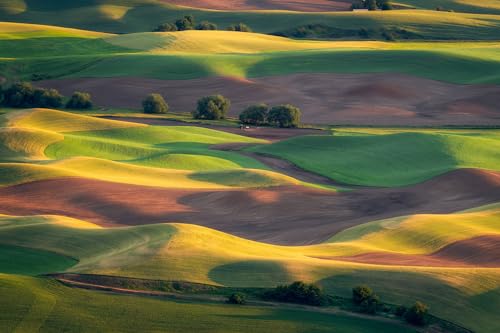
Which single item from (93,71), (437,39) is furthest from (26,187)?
(437,39)

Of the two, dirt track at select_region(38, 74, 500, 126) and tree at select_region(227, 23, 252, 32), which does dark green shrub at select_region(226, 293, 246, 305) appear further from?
tree at select_region(227, 23, 252, 32)

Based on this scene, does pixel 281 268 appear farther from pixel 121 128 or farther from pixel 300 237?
pixel 121 128

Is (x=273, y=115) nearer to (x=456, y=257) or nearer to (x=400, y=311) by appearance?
(x=456, y=257)

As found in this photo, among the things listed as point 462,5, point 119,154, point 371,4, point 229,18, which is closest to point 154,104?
point 119,154

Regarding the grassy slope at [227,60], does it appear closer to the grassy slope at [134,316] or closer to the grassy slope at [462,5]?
the grassy slope at [462,5]

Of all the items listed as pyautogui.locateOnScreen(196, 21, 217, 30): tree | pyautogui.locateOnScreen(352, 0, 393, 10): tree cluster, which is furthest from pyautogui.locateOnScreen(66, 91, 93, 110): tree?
pyautogui.locateOnScreen(352, 0, 393, 10): tree cluster
